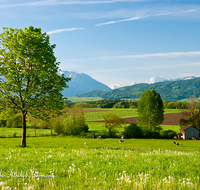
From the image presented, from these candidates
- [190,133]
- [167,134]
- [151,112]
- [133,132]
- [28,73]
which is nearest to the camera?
[28,73]

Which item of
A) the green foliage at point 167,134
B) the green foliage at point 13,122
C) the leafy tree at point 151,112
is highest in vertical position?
the leafy tree at point 151,112

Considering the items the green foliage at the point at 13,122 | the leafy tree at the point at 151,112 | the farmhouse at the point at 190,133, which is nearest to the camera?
the farmhouse at the point at 190,133

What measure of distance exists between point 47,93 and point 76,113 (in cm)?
4507

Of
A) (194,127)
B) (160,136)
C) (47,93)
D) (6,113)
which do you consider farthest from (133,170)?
(194,127)

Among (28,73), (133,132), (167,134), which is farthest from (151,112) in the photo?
(28,73)

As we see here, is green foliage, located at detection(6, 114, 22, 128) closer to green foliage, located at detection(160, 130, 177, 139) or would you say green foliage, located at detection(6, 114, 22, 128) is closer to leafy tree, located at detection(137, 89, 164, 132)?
leafy tree, located at detection(137, 89, 164, 132)

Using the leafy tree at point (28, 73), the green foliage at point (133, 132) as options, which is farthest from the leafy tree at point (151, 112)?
the leafy tree at point (28, 73)

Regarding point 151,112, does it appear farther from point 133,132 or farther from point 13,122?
point 13,122

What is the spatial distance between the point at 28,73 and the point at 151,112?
54487 millimetres

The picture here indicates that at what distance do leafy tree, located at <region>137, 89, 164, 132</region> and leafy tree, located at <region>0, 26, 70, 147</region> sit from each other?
159 ft

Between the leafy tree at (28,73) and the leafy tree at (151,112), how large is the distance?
48334mm

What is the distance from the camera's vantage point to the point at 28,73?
25.6 m

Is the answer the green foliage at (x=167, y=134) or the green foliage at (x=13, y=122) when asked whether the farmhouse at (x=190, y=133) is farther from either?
the green foliage at (x=13, y=122)

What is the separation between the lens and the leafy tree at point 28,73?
2464 cm
